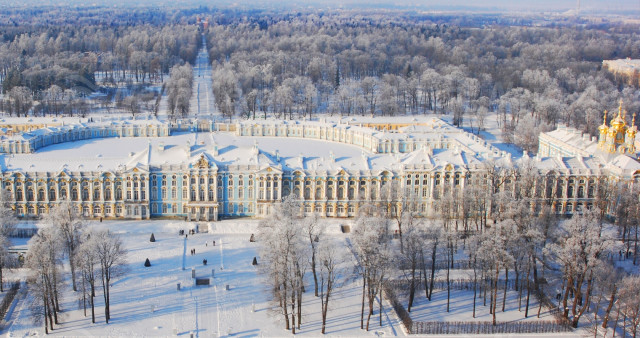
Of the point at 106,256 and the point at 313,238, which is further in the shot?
the point at 313,238

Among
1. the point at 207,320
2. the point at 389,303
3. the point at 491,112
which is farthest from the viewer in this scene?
the point at 491,112

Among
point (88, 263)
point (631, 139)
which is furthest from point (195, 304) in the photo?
point (631, 139)

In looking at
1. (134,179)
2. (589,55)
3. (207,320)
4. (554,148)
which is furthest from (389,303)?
(589,55)

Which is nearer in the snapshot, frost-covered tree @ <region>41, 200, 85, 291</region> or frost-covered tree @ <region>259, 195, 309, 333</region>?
frost-covered tree @ <region>259, 195, 309, 333</region>

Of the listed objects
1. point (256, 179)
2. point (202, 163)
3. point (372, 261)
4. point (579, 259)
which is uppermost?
point (202, 163)

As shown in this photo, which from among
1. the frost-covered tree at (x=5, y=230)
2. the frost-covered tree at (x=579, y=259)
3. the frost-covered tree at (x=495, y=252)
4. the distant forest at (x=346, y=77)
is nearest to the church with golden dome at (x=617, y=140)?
the distant forest at (x=346, y=77)

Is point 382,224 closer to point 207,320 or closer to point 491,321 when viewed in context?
point 491,321

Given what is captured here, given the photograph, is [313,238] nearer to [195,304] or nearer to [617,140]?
[195,304]

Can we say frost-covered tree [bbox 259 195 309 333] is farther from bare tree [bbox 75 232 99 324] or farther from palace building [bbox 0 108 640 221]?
palace building [bbox 0 108 640 221]

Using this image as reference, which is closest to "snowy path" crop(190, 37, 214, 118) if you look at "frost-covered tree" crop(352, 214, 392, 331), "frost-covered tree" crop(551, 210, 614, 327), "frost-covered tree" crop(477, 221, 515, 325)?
"frost-covered tree" crop(352, 214, 392, 331)
